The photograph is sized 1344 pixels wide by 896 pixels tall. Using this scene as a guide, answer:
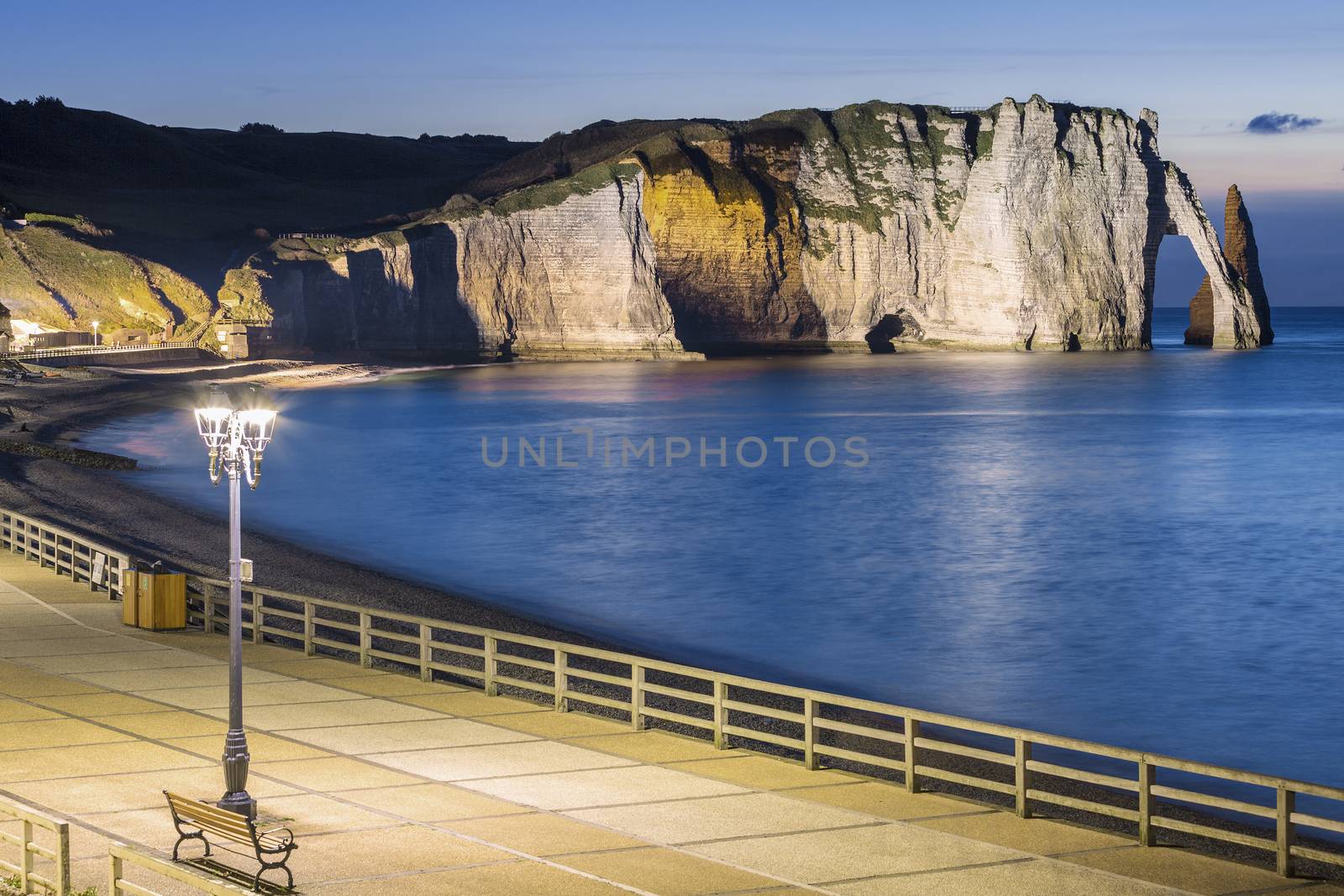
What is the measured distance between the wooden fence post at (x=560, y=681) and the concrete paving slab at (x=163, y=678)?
15.9 feet

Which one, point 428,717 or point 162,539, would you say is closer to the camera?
point 428,717

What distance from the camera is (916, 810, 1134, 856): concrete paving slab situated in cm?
1504

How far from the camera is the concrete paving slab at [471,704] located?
2098 cm

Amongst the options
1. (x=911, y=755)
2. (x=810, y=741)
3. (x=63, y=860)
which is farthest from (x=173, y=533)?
(x=63, y=860)

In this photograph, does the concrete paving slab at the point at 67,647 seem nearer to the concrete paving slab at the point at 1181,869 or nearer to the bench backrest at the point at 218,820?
the bench backrest at the point at 218,820

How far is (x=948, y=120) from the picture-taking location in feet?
599

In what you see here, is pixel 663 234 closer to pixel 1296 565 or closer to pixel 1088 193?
pixel 1088 193

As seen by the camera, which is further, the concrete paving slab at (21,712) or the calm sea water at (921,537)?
the calm sea water at (921,537)

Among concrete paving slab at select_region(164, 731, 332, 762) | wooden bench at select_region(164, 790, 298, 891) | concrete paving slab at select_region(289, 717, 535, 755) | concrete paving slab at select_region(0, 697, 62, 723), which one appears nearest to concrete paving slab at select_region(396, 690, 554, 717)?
concrete paving slab at select_region(289, 717, 535, 755)

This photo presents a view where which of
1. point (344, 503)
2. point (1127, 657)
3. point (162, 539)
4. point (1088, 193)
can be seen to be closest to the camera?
point (1127, 657)

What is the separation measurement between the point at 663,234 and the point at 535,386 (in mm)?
43706

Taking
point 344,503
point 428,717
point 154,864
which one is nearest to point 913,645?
point 428,717

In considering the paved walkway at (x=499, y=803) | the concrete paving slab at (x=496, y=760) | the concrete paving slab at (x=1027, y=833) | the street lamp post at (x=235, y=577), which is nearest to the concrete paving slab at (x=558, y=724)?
the paved walkway at (x=499, y=803)

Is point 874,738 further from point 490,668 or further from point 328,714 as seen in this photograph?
point 328,714
